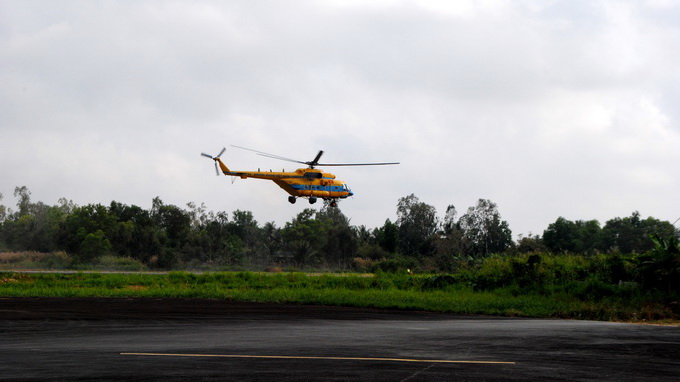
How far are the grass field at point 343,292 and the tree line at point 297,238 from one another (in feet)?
51.2

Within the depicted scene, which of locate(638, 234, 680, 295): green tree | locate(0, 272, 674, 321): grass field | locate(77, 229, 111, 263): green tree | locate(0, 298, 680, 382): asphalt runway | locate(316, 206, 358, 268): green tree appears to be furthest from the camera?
locate(316, 206, 358, 268): green tree

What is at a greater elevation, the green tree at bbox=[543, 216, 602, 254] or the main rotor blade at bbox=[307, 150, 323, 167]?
the main rotor blade at bbox=[307, 150, 323, 167]

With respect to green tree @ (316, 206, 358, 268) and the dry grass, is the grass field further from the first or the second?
green tree @ (316, 206, 358, 268)

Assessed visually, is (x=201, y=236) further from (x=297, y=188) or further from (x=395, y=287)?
(x=395, y=287)

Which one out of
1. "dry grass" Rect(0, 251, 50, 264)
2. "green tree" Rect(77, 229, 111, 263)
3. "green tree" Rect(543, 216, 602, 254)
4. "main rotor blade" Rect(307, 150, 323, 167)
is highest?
"main rotor blade" Rect(307, 150, 323, 167)

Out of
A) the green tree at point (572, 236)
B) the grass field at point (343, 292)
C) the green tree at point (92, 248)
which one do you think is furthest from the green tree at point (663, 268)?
the green tree at point (572, 236)

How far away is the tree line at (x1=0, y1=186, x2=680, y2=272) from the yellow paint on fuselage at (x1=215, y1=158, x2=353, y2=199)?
7.31 meters

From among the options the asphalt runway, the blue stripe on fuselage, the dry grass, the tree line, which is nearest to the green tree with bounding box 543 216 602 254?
the tree line

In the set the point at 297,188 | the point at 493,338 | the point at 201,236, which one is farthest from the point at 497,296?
the point at 201,236

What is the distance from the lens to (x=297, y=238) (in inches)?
3317

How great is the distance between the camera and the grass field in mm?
25181

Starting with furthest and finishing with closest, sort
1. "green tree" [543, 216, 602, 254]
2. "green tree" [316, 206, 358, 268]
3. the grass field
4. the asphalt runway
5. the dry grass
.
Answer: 1. "green tree" [543, 216, 602, 254]
2. "green tree" [316, 206, 358, 268]
3. the dry grass
4. the grass field
5. the asphalt runway

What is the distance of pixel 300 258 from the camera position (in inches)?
2891

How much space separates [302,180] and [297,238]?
102 feet
